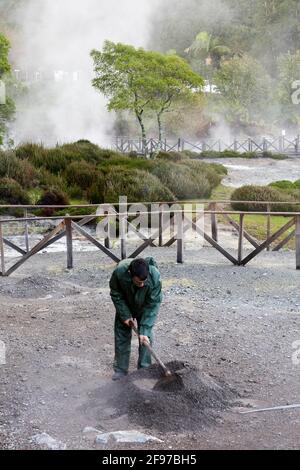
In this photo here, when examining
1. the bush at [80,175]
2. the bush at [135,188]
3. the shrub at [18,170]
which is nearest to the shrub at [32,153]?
the shrub at [18,170]

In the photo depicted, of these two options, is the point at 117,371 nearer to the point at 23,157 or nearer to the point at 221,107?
the point at 23,157

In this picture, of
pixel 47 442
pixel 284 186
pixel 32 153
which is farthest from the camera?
pixel 32 153

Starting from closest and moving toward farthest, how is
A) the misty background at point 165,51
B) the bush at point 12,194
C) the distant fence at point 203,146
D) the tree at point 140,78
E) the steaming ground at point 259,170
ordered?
the bush at point 12,194 < the steaming ground at point 259,170 < the tree at point 140,78 < the distant fence at point 203,146 < the misty background at point 165,51

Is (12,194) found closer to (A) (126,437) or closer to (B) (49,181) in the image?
(B) (49,181)

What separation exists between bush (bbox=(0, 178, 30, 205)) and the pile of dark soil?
14382 millimetres

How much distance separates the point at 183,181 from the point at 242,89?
39.8m

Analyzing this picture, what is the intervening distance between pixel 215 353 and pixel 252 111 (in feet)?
186

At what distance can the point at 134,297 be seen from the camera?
700 cm

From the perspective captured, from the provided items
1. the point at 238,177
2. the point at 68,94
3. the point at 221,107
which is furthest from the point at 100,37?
the point at 238,177

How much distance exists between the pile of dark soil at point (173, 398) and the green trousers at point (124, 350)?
0.16m

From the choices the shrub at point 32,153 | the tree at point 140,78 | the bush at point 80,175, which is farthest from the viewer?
the tree at point 140,78

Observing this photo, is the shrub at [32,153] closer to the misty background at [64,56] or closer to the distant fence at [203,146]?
the distant fence at [203,146]

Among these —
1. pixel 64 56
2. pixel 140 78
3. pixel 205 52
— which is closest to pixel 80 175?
pixel 140 78

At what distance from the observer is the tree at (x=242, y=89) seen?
5981cm
